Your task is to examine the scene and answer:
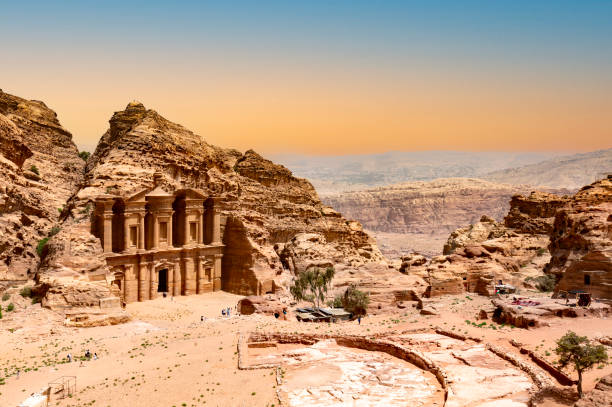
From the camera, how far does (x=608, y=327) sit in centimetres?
2780

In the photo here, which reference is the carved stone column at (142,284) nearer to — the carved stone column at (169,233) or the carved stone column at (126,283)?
Result: the carved stone column at (126,283)

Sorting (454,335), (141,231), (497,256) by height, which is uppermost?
(141,231)

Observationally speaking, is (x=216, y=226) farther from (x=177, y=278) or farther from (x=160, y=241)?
(x=177, y=278)

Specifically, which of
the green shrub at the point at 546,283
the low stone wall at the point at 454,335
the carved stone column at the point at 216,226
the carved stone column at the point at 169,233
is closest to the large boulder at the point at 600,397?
the low stone wall at the point at 454,335

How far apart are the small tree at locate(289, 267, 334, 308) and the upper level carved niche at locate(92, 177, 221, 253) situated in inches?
367

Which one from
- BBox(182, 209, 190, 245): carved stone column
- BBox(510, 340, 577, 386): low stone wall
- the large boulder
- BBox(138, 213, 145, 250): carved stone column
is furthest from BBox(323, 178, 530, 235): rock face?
the large boulder

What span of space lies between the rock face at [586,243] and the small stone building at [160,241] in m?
29.0

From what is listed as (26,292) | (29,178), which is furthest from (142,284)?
(29,178)

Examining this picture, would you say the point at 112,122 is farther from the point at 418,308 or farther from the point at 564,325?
the point at 564,325

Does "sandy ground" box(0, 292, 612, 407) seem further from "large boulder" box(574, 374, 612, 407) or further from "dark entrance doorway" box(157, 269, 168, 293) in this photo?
"dark entrance doorway" box(157, 269, 168, 293)

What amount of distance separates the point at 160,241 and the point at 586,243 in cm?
3320

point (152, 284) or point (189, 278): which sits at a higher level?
point (189, 278)

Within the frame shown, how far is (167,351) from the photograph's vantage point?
27.6 m

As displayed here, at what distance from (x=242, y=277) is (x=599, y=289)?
29593mm
